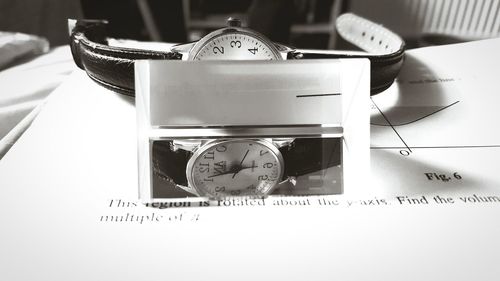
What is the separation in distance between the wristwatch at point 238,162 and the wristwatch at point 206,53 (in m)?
0.11

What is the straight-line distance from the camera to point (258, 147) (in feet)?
1.36

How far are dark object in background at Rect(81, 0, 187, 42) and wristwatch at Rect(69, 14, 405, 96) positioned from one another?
0.63m

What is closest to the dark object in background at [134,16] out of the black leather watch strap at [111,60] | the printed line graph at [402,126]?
the black leather watch strap at [111,60]

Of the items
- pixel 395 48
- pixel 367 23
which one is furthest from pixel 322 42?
pixel 395 48

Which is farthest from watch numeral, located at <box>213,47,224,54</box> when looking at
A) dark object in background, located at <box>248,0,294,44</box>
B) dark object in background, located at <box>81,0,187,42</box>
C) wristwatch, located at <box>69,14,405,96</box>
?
dark object in background, located at <box>81,0,187,42</box>

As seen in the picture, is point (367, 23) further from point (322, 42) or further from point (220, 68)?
point (322, 42)

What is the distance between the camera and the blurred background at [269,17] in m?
1.19

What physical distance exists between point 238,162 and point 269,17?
34.7 inches

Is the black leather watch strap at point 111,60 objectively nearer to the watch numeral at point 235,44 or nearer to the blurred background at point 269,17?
the watch numeral at point 235,44

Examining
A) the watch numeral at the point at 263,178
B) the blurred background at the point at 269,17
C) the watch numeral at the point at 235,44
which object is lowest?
the blurred background at the point at 269,17

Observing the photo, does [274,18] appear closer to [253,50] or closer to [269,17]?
[269,17]

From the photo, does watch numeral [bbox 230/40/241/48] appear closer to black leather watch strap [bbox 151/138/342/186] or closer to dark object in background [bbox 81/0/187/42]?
black leather watch strap [bbox 151/138/342/186]

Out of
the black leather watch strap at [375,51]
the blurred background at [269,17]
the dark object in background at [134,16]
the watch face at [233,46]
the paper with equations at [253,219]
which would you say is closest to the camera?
the paper with equations at [253,219]

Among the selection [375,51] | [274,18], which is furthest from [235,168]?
[274,18]
